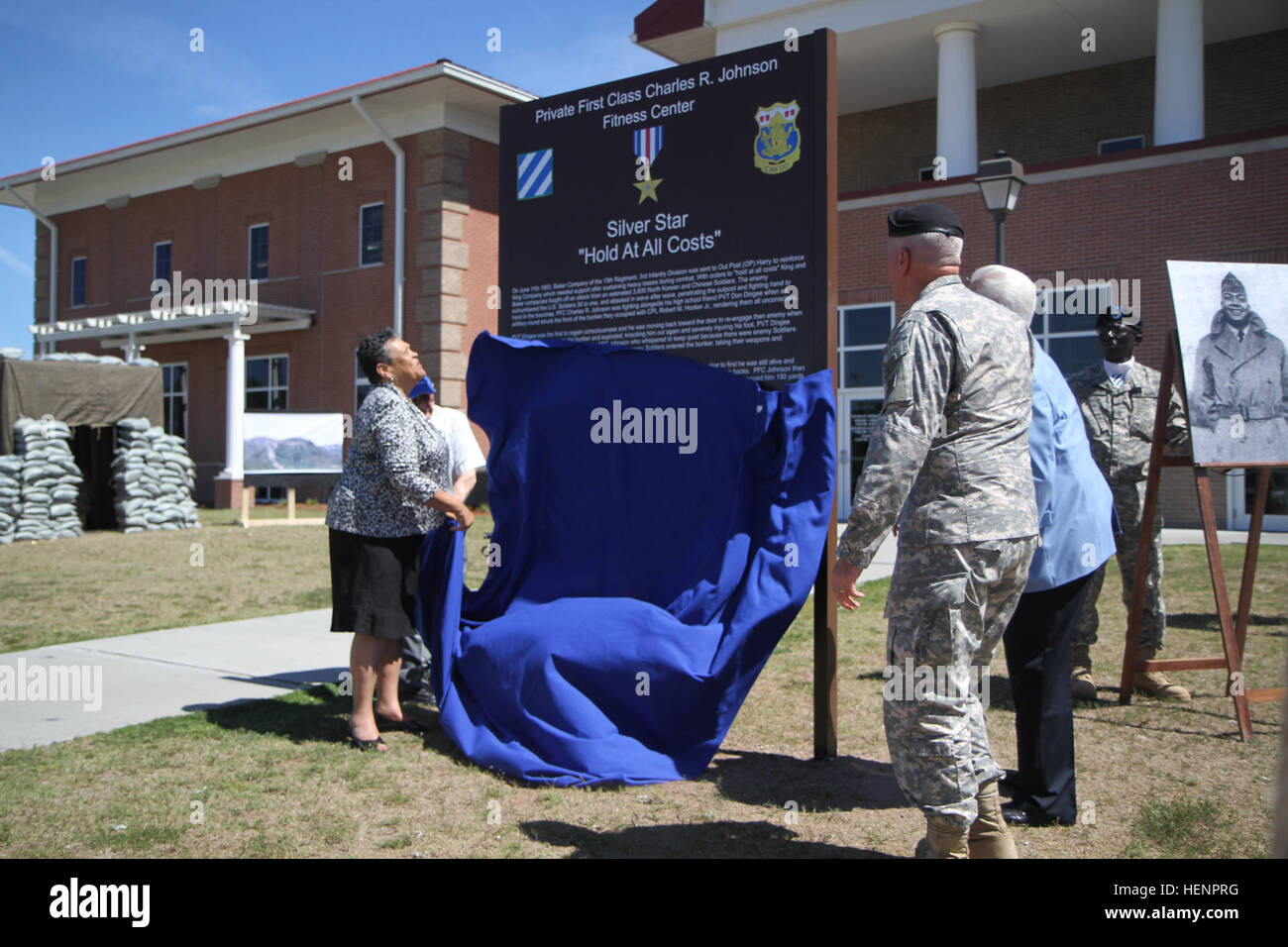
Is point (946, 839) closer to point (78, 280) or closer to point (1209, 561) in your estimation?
point (1209, 561)

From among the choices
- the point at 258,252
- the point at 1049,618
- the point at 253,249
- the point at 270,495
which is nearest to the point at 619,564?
the point at 1049,618

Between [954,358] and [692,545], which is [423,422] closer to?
[692,545]

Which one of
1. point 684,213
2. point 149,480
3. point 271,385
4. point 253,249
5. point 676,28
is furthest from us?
point 253,249

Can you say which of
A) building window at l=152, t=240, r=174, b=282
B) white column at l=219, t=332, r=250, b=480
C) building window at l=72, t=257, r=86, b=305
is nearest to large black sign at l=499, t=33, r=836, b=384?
white column at l=219, t=332, r=250, b=480

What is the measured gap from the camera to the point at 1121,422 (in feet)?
20.2

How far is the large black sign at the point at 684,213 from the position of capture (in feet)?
16.5

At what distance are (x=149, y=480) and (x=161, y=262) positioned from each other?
12605mm

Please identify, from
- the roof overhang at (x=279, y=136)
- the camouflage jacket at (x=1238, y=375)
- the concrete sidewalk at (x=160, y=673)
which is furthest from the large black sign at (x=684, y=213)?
the roof overhang at (x=279, y=136)

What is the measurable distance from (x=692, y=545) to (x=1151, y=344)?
13790 mm

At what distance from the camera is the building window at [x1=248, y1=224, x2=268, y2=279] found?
25656mm

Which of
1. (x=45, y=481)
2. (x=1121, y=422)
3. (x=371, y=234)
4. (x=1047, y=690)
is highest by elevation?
(x=371, y=234)

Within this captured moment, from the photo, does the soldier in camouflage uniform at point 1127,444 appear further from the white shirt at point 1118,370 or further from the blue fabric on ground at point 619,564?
the blue fabric on ground at point 619,564

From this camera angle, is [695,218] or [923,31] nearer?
[695,218]

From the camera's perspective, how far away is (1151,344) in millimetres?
16141
